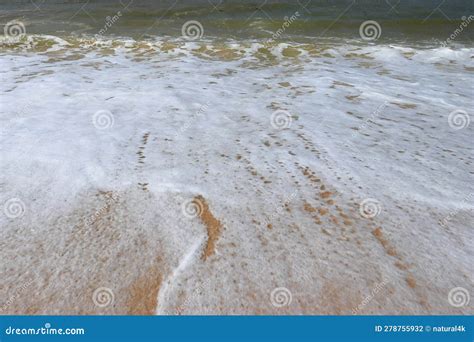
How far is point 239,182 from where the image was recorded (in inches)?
96.9

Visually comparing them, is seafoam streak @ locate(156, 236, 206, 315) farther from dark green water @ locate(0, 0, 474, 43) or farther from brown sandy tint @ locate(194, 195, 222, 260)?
dark green water @ locate(0, 0, 474, 43)

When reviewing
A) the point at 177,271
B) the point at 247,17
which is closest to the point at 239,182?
the point at 177,271

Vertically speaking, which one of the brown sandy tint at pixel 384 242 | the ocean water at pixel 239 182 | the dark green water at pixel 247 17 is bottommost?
the dark green water at pixel 247 17

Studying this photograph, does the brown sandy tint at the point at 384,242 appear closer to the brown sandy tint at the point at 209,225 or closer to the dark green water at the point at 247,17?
the brown sandy tint at the point at 209,225

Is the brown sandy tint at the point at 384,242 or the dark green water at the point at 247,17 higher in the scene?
the brown sandy tint at the point at 384,242

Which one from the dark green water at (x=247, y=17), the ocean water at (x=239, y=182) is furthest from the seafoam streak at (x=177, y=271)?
the dark green water at (x=247, y=17)

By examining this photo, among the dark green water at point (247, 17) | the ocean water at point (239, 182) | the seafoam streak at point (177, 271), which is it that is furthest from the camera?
the dark green water at point (247, 17)

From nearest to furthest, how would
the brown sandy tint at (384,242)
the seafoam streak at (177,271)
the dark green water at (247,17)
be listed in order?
1. the seafoam streak at (177,271)
2. the brown sandy tint at (384,242)
3. the dark green water at (247,17)

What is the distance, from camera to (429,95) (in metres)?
4.30

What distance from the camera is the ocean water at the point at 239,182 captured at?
1.69m

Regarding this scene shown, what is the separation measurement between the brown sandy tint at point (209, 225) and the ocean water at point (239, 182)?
0.11 feet

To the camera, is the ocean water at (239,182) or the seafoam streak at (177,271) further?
the ocean water at (239,182)
